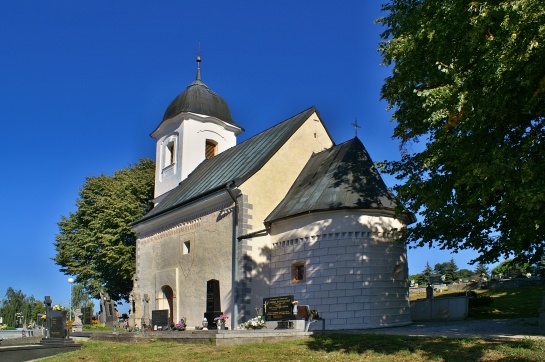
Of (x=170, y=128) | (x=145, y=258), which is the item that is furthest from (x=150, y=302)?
Result: (x=170, y=128)

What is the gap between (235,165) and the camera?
82.3ft

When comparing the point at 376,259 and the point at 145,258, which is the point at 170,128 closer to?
the point at 145,258

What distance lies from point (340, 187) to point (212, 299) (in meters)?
6.96

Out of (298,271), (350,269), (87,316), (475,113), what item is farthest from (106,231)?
(475,113)

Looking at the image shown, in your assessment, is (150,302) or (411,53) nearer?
(411,53)

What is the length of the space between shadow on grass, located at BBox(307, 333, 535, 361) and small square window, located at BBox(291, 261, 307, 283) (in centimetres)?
602

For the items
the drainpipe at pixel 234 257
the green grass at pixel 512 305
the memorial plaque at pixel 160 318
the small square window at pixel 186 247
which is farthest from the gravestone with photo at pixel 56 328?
the green grass at pixel 512 305

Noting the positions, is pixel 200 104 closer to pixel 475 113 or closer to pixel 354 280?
pixel 354 280

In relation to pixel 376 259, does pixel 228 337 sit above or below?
below

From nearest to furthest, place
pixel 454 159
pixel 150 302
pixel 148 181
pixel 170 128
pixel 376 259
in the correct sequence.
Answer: pixel 454 159, pixel 376 259, pixel 150 302, pixel 170 128, pixel 148 181

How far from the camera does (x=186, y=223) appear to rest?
82.0 feet

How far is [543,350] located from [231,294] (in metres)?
12.6

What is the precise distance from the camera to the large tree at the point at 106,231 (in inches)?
1336

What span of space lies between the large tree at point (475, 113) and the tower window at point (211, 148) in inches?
682
